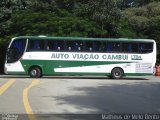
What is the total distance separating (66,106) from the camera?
15.0 m

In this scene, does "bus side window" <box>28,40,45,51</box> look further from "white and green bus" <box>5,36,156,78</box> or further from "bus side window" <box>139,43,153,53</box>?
"bus side window" <box>139,43,153,53</box>

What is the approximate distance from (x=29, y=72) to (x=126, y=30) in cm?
1602

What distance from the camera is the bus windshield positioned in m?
31.9

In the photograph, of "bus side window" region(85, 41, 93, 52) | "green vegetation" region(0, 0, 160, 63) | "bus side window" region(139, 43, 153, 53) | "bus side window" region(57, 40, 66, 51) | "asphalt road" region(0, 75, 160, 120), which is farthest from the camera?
"green vegetation" region(0, 0, 160, 63)

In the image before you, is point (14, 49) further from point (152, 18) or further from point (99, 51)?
point (152, 18)

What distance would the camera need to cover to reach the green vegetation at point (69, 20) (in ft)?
140

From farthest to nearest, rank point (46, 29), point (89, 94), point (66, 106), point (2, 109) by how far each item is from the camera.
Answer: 1. point (46, 29)
2. point (89, 94)
3. point (66, 106)
4. point (2, 109)

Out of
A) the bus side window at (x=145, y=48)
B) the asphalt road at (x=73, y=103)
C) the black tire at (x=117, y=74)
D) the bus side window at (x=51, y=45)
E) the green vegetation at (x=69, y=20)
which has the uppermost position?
the green vegetation at (x=69, y=20)

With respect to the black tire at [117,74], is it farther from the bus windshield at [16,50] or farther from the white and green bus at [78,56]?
the bus windshield at [16,50]

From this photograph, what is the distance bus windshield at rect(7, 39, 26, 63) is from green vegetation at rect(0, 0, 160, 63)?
1035cm

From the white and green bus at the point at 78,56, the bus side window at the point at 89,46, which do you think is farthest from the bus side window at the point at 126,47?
the bus side window at the point at 89,46

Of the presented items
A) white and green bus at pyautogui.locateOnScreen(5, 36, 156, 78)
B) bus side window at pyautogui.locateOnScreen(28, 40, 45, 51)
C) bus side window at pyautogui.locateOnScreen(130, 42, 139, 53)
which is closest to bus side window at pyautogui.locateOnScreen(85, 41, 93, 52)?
white and green bus at pyautogui.locateOnScreen(5, 36, 156, 78)

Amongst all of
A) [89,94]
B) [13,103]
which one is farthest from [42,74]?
[13,103]

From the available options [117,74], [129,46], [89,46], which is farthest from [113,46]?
[117,74]
